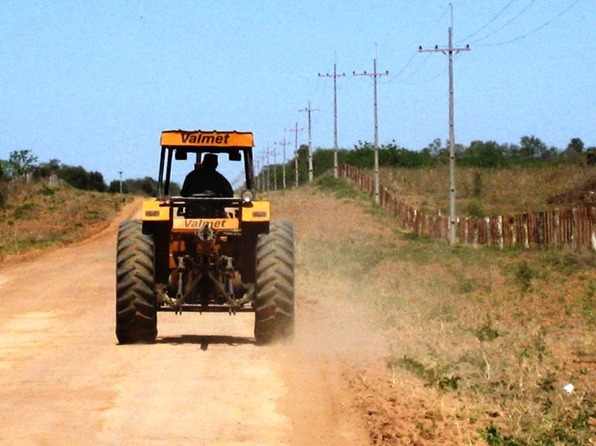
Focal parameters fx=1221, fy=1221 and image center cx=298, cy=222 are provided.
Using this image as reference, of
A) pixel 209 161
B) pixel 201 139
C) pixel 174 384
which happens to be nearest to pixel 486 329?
pixel 209 161

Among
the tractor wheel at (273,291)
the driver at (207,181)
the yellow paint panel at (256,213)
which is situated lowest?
the tractor wheel at (273,291)

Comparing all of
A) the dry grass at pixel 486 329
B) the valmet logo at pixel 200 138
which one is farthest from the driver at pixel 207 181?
the dry grass at pixel 486 329

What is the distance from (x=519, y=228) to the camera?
44.5 meters

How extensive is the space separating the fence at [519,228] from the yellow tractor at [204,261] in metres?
21.5

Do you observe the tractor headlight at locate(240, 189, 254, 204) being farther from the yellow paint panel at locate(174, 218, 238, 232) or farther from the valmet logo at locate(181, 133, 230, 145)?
the valmet logo at locate(181, 133, 230, 145)

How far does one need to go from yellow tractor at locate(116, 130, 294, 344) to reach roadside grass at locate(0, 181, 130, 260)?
24.2 m

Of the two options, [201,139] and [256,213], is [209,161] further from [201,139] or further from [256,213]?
[256,213]

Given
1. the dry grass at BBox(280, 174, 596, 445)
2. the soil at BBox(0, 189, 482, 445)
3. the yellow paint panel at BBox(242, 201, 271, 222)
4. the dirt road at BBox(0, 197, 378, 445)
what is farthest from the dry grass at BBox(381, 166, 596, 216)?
the yellow paint panel at BBox(242, 201, 271, 222)

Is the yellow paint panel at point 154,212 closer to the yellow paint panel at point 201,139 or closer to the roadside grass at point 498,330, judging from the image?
the yellow paint panel at point 201,139

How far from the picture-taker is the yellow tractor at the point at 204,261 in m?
16.3

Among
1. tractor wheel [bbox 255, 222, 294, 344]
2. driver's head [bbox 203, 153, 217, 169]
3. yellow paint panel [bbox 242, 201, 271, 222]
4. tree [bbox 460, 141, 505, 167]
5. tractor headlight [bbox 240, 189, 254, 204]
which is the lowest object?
tractor wheel [bbox 255, 222, 294, 344]

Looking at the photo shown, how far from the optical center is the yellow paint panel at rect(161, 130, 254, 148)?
56.4ft

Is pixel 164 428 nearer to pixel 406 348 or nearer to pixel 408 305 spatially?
pixel 406 348

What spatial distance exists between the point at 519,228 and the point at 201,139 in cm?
2887
